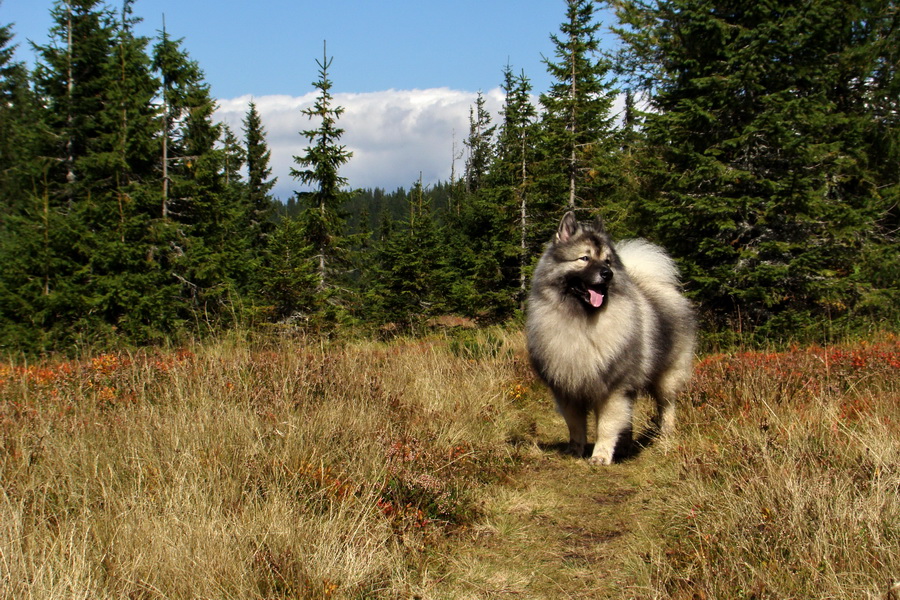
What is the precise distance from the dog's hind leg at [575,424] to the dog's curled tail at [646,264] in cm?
149

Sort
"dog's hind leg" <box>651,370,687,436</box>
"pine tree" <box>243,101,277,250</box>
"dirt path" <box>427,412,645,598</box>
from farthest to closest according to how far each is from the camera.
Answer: "pine tree" <box>243,101,277,250</box>, "dog's hind leg" <box>651,370,687,436</box>, "dirt path" <box>427,412,645,598</box>

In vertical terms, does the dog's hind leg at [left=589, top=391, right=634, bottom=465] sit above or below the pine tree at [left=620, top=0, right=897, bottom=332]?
below

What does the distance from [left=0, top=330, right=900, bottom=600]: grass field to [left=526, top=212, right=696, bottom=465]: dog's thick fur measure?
443mm

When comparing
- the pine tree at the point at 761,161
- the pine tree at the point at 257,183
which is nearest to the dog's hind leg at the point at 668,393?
the pine tree at the point at 761,161

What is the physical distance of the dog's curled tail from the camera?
579 cm

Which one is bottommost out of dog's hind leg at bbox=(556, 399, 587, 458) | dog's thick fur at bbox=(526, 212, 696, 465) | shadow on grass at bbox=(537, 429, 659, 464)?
shadow on grass at bbox=(537, 429, 659, 464)

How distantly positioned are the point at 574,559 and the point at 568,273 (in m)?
2.32

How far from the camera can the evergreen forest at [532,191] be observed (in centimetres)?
841

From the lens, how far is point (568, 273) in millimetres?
4797

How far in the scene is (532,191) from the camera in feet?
72.0

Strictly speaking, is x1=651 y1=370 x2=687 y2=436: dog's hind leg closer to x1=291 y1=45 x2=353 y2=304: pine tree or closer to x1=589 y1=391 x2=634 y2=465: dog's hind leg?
x1=589 y1=391 x2=634 y2=465: dog's hind leg

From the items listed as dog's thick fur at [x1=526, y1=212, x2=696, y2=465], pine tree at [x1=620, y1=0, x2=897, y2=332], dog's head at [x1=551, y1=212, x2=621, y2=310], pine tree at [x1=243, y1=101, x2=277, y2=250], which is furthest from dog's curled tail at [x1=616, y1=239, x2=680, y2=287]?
pine tree at [x1=243, y1=101, x2=277, y2=250]

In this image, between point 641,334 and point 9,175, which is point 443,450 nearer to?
point 641,334

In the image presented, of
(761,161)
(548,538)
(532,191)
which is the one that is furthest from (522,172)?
(548,538)
